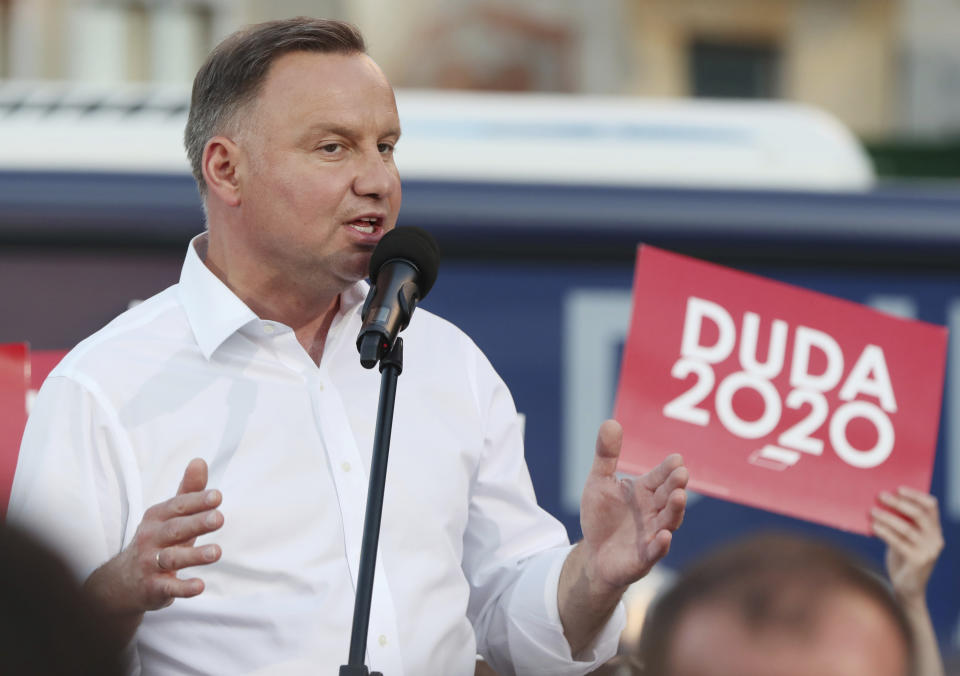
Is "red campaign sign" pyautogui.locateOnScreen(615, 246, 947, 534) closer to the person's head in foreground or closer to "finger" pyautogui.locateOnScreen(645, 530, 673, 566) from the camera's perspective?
"finger" pyautogui.locateOnScreen(645, 530, 673, 566)

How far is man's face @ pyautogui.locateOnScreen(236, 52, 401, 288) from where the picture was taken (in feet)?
7.14

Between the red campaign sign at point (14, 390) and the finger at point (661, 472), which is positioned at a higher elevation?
the finger at point (661, 472)

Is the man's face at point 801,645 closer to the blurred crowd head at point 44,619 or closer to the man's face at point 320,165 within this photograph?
the blurred crowd head at point 44,619

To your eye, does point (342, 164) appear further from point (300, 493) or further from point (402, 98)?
point (402, 98)

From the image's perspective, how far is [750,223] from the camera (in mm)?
3180

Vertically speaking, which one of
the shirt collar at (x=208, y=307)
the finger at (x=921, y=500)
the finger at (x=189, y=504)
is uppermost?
the shirt collar at (x=208, y=307)

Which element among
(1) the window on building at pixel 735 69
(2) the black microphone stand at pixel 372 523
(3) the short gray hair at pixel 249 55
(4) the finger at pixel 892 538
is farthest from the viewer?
(1) the window on building at pixel 735 69

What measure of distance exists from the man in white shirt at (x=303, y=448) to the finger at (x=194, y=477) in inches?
11.3

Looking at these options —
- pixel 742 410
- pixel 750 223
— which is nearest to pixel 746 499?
pixel 742 410

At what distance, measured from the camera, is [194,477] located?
1.76 m

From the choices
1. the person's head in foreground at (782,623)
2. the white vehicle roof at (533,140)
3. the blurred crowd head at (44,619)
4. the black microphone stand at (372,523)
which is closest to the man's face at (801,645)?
the person's head in foreground at (782,623)

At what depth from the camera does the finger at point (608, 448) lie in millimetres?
2027

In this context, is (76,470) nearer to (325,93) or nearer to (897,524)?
(325,93)

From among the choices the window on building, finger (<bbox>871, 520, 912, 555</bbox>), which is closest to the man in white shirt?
finger (<bbox>871, 520, 912, 555</bbox>)
